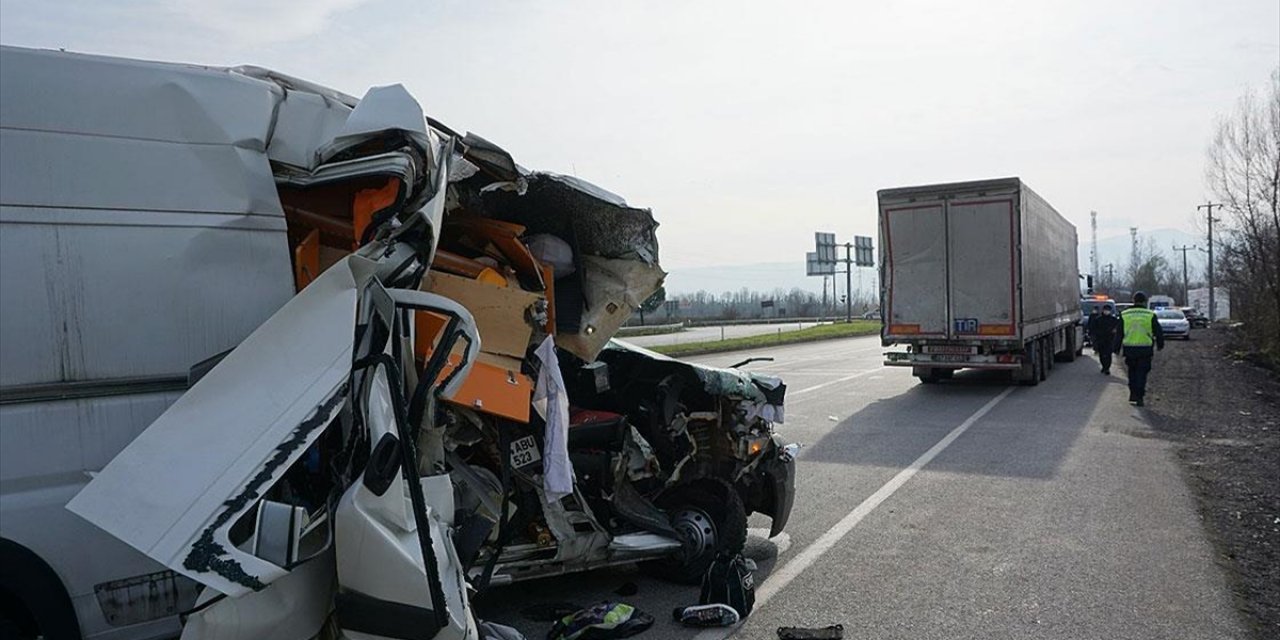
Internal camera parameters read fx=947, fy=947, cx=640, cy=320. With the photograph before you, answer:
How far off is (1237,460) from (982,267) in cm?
755

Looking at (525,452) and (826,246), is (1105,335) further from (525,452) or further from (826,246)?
(826,246)

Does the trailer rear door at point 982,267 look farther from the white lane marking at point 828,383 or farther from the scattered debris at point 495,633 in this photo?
the scattered debris at point 495,633

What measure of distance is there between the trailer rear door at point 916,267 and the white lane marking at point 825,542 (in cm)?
705

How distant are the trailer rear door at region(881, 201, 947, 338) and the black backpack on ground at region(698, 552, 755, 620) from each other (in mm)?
13209

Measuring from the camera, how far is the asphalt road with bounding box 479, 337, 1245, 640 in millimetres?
5137

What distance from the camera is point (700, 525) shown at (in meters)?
5.96

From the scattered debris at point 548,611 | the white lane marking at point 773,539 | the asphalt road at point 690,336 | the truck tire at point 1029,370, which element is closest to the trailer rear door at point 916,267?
the truck tire at point 1029,370

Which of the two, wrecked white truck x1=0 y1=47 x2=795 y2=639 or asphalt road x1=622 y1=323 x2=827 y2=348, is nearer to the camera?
wrecked white truck x1=0 y1=47 x2=795 y2=639

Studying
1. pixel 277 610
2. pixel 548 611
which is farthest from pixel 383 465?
pixel 548 611

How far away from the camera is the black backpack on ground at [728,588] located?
17.2 feet

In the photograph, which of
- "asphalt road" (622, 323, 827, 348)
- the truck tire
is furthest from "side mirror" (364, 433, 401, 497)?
"asphalt road" (622, 323, 827, 348)

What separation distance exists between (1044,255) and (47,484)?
20.2 metres

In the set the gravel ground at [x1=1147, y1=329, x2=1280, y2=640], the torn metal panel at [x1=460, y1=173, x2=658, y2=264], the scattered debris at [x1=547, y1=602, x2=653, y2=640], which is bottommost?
the gravel ground at [x1=1147, y1=329, x2=1280, y2=640]

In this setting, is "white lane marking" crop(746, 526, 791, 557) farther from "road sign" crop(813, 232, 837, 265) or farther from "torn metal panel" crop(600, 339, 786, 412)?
"road sign" crop(813, 232, 837, 265)
